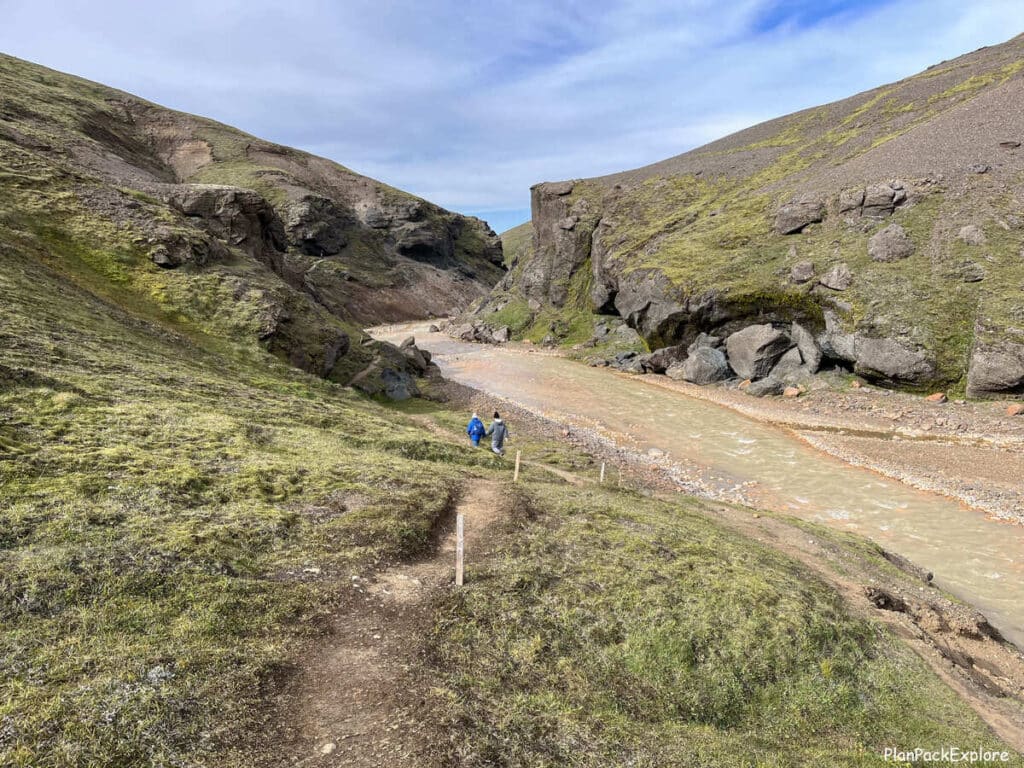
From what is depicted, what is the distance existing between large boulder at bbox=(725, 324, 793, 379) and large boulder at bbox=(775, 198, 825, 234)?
Result: 528 inches

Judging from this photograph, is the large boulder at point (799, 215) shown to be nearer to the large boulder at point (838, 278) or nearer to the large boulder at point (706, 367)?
the large boulder at point (838, 278)

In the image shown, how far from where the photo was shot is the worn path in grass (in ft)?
19.0

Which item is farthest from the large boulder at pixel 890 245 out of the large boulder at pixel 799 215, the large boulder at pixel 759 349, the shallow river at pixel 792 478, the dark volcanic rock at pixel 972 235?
the shallow river at pixel 792 478

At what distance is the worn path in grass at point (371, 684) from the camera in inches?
228

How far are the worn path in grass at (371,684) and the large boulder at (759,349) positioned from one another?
4125cm

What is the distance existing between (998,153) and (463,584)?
2375 inches

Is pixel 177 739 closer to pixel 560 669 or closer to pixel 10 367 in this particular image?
pixel 560 669

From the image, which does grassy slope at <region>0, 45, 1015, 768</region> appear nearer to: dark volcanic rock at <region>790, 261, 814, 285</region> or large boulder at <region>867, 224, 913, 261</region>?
dark volcanic rock at <region>790, 261, 814, 285</region>

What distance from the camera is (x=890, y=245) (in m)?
42.2

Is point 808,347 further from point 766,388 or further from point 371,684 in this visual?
point 371,684

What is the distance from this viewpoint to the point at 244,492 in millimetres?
11234

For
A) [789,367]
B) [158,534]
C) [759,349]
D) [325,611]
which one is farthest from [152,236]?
[789,367]

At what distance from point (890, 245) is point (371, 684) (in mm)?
50601

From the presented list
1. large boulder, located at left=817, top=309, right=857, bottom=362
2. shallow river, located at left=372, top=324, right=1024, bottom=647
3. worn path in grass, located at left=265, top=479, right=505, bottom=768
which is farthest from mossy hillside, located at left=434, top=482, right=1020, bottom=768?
large boulder, located at left=817, top=309, right=857, bottom=362
